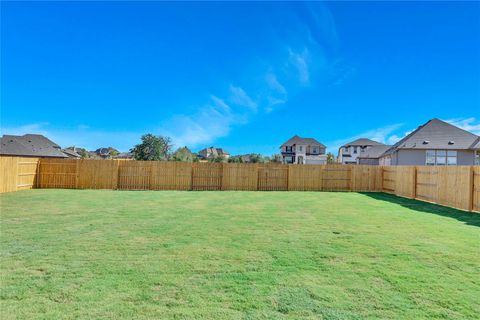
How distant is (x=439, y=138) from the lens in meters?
23.4

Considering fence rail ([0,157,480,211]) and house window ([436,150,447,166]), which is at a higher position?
house window ([436,150,447,166])

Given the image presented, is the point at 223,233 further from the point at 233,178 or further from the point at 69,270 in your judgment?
the point at 233,178

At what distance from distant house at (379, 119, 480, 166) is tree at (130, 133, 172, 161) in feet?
85.9

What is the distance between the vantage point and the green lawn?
2.52m

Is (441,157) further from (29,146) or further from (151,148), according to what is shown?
(29,146)

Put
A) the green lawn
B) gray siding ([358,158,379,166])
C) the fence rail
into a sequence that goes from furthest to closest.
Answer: gray siding ([358,158,379,166])
the fence rail
the green lawn

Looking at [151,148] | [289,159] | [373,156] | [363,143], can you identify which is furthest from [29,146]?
[363,143]

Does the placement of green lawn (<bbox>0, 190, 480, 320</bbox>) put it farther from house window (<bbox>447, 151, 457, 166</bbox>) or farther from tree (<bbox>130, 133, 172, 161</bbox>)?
tree (<bbox>130, 133, 172, 161</bbox>)

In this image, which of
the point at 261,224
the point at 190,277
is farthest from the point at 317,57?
the point at 190,277

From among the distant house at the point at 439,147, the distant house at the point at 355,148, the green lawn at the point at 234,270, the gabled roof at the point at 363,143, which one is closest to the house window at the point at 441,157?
the distant house at the point at 439,147

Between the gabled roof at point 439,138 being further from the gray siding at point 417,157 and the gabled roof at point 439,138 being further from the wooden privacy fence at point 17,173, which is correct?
the wooden privacy fence at point 17,173

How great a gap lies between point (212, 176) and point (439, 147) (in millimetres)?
18786

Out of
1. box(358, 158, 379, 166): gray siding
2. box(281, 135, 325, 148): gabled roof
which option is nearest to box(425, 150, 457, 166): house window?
box(358, 158, 379, 166): gray siding

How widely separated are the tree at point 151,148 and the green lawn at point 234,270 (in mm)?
29261
